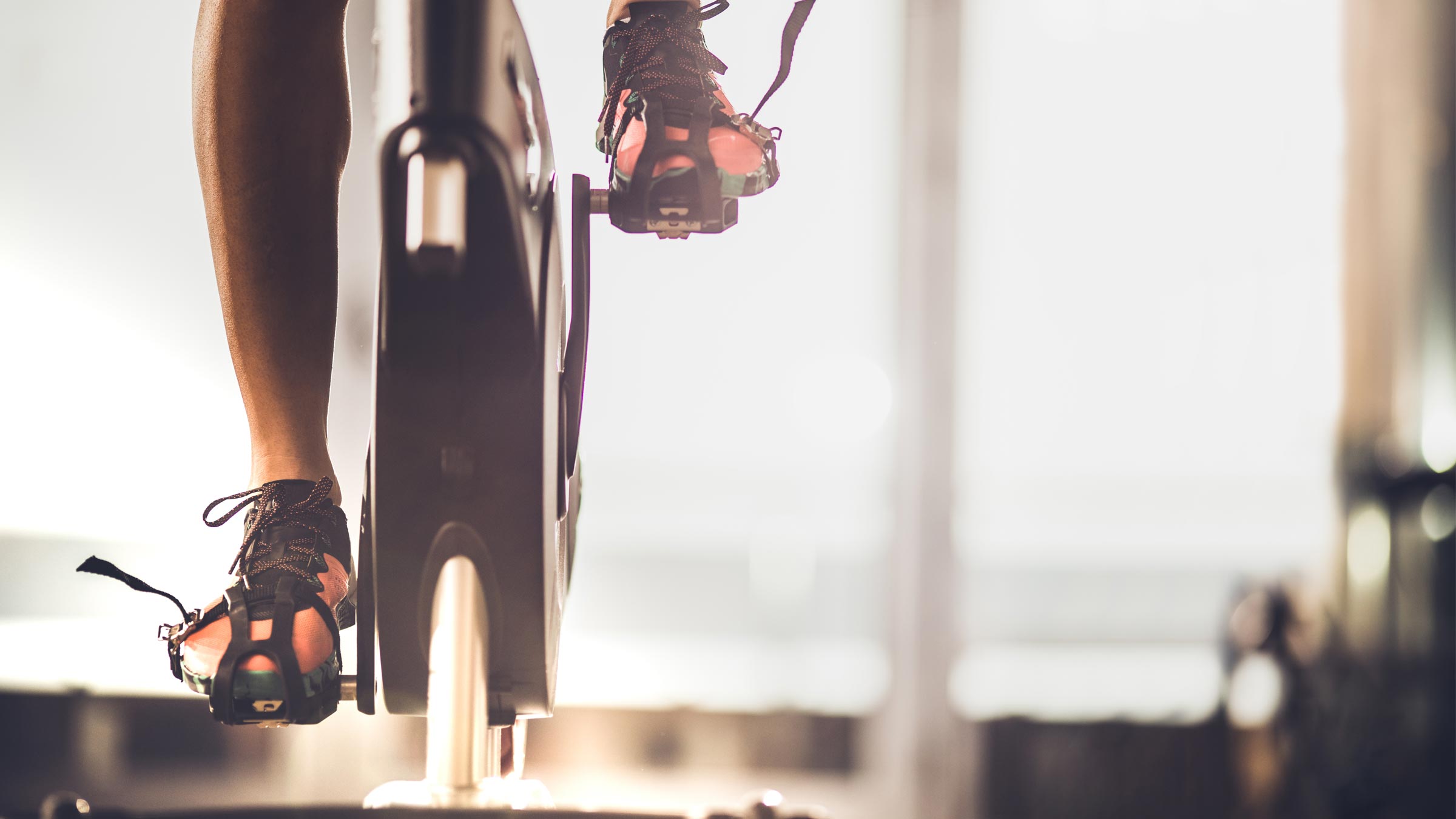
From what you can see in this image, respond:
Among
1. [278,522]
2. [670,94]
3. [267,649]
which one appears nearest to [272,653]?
[267,649]

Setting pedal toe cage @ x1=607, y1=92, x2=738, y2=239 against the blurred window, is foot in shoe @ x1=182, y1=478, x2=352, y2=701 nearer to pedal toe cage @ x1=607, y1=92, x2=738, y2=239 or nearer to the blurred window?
pedal toe cage @ x1=607, y1=92, x2=738, y2=239

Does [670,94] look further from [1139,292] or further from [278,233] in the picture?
[1139,292]

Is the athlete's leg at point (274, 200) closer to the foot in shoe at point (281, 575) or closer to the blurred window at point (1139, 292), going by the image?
the foot in shoe at point (281, 575)

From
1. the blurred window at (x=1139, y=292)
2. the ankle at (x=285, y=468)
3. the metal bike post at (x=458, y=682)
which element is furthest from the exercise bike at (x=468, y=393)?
the blurred window at (x=1139, y=292)

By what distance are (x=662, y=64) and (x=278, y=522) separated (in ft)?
1.37

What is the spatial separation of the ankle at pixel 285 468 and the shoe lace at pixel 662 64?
326 millimetres

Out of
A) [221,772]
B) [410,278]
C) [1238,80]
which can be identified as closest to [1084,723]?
[1238,80]

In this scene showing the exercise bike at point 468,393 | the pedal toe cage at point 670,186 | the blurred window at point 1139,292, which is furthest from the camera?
the blurred window at point 1139,292

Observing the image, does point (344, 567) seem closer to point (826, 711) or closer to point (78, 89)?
point (826, 711)

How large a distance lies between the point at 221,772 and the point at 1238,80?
9.44ft

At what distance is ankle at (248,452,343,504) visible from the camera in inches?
26.2

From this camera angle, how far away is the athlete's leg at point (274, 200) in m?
0.64

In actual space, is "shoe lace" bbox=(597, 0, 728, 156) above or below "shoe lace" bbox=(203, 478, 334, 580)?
above

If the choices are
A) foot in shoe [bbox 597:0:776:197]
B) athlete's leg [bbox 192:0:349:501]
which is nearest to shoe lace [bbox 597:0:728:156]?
foot in shoe [bbox 597:0:776:197]
